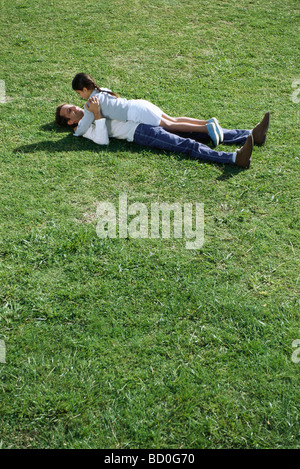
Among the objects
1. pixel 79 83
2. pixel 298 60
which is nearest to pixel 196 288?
pixel 79 83

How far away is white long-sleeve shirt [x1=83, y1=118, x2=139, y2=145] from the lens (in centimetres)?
536

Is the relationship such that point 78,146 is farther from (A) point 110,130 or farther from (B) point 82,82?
(B) point 82,82

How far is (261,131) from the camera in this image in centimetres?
522

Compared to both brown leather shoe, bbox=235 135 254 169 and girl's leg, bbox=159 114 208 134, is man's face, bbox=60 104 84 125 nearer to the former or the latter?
girl's leg, bbox=159 114 208 134

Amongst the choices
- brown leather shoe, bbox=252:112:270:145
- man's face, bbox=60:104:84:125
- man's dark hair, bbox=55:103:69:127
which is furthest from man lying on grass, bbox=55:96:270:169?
man's dark hair, bbox=55:103:69:127

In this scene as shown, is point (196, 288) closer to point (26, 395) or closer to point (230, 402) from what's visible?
point (230, 402)

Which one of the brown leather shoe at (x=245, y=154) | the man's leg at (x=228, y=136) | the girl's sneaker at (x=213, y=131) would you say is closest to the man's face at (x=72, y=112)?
the man's leg at (x=228, y=136)

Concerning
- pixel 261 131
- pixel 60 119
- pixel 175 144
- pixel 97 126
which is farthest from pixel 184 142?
pixel 60 119

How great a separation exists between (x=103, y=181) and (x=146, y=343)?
7.16 feet

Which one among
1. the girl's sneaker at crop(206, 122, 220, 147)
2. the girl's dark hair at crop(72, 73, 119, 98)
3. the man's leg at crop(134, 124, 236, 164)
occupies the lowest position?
the man's leg at crop(134, 124, 236, 164)

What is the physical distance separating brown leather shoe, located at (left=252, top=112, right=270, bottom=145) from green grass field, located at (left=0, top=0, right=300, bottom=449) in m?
0.16

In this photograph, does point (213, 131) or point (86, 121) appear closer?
point (213, 131)

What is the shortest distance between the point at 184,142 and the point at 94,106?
1.15m

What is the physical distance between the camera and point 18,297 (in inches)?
144
